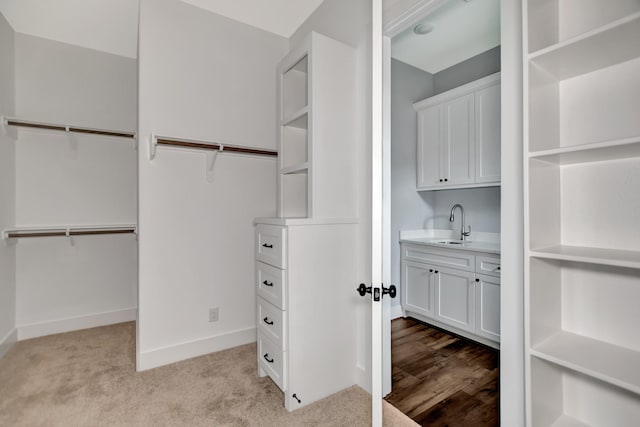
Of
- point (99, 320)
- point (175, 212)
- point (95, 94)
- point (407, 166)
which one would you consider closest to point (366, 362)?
point (407, 166)

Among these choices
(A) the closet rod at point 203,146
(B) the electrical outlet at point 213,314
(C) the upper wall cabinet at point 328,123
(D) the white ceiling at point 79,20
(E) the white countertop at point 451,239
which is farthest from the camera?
(B) the electrical outlet at point 213,314

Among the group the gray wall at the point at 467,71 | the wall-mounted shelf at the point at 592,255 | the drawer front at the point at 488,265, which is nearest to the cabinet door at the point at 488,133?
the gray wall at the point at 467,71

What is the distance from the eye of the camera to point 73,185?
2818 millimetres

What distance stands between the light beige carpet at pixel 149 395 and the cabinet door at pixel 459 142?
1.64m

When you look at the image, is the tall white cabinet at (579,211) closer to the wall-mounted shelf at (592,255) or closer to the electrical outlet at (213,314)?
the wall-mounted shelf at (592,255)

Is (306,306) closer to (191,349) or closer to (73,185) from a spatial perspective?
(191,349)

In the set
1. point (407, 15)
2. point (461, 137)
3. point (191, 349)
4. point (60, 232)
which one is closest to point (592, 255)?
point (407, 15)

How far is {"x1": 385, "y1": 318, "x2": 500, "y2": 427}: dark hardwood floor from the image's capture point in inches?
63.2

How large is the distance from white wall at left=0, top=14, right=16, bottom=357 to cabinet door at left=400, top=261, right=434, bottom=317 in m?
2.96

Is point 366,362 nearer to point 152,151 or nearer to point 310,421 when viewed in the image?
point 310,421

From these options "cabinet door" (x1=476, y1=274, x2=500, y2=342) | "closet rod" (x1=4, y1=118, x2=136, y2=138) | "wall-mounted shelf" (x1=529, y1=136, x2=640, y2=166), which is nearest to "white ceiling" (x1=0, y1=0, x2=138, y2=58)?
"closet rod" (x1=4, y1=118, x2=136, y2=138)

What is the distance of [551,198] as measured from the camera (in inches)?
45.0

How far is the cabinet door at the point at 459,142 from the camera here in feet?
7.08

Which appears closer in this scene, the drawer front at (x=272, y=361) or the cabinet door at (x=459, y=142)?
the drawer front at (x=272, y=361)
